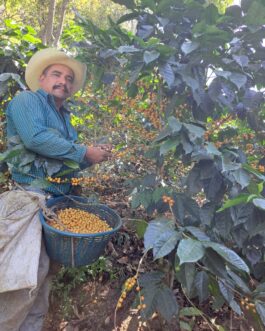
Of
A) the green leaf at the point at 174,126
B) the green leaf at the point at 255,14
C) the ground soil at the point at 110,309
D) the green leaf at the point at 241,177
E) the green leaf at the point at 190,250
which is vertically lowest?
the ground soil at the point at 110,309

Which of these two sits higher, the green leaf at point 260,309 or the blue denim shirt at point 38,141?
the blue denim shirt at point 38,141

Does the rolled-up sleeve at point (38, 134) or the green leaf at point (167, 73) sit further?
the rolled-up sleeve at point (38, 134)

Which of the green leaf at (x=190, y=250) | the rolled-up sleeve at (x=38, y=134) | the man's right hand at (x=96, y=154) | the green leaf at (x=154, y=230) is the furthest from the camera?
the man's right hand at (x=96, y=154)

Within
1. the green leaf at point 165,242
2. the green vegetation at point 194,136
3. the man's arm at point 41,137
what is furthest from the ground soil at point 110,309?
the green leaf at point 165,242

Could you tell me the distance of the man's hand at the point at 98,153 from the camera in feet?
6.27

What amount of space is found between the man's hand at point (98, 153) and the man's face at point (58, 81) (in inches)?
17.4

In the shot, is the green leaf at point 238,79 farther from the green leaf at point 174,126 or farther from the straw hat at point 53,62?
the straw hat at point 53,62

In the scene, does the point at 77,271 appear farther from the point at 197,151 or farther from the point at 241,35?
the point at 241,35

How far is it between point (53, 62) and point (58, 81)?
0.15 m

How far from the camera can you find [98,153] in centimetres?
191

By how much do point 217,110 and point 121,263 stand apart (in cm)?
136

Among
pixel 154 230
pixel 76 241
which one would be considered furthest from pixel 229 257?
pixel 76 241

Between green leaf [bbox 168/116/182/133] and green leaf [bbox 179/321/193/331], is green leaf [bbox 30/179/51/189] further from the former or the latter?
green leaf [bbox 179/321/193/331]

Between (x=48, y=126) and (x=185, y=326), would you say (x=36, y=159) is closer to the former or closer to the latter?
(x=48, y=126)
